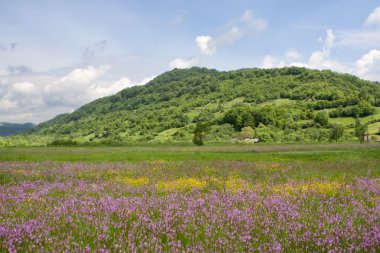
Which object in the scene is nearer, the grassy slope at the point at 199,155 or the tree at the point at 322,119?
the grassy slope at the point at 199,155

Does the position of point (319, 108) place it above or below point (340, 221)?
above

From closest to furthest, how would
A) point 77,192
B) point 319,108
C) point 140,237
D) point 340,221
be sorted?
1. point 140,237
2. point 340,221
3. point 77,192
4. point 319,108

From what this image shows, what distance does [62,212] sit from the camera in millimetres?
7414

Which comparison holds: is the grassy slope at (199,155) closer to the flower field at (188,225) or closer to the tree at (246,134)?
the flower field at (188,225)

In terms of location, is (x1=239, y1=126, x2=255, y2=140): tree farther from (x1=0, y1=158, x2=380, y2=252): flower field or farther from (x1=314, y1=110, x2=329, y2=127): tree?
(x1=0, y1=158, x2=380, y2=252): flower field

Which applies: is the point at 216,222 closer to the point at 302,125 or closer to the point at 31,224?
the point at 31,224

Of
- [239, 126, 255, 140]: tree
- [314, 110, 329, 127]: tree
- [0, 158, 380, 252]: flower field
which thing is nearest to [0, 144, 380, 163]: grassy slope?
[0, 158, 380, 252]: flower field

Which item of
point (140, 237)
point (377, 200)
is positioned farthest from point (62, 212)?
point (377, 200)

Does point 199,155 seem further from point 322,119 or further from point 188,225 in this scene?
point 322,119

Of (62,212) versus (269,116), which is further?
(269,116)

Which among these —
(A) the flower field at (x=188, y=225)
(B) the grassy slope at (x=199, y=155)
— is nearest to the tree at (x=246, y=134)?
(B) the grassy slope at (x=199, y=155)

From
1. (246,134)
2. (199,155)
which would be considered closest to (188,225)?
(199,155)

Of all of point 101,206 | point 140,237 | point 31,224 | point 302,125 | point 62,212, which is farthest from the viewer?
point 302,125

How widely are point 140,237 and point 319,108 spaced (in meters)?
172
